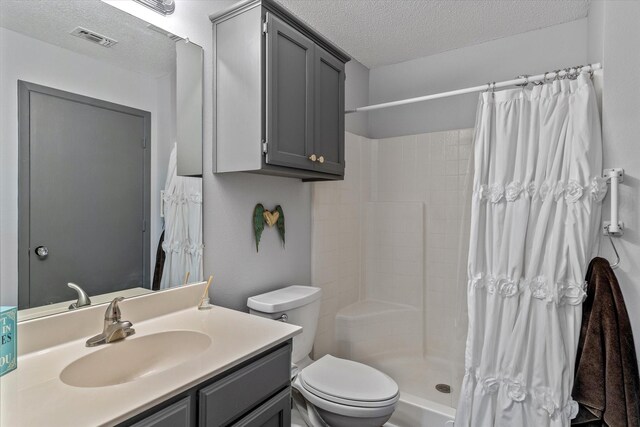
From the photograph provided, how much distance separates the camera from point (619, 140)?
1450 mm

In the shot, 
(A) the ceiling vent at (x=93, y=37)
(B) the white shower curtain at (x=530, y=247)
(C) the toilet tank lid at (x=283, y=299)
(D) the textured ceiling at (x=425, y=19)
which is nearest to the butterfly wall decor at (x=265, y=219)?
(C) the toilet tank lid at (x=283, y=299)

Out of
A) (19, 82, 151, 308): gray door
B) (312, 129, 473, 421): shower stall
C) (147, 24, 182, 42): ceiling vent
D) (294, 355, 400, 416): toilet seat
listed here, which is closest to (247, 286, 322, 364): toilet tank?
(294, 355, 400, 416): toilet seat

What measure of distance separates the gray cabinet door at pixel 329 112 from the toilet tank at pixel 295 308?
0.69 m

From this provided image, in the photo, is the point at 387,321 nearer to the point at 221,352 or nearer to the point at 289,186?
the point at 289,186

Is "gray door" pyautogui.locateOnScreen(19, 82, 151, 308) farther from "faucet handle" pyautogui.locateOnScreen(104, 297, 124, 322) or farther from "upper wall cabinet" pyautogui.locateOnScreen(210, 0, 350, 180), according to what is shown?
"upper wall cabinet" pyautogui.locateOnScreen(210, 0, 350, 180)

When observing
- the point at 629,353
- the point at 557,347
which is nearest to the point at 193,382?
the point at 557,347

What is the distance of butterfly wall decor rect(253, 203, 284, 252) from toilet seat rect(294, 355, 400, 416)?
0.77 meters

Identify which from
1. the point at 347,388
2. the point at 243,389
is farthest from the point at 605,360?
the point at 243,389

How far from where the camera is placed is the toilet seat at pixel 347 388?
154cm

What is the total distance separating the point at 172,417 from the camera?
835 mm

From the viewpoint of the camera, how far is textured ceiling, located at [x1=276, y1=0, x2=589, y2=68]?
1.97m

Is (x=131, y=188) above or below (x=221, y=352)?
above

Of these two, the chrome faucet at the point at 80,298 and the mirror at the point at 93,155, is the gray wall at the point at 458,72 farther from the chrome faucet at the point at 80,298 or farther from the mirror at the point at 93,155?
the chrome faucet at the point at 80,298

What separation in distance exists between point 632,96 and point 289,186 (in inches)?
66.3
